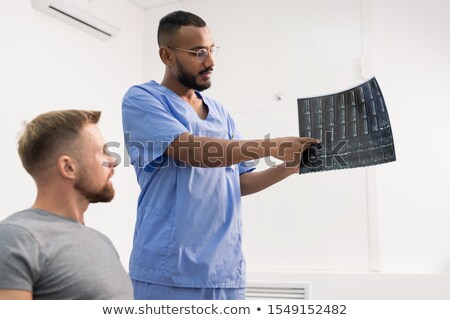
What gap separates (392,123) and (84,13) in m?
1.76

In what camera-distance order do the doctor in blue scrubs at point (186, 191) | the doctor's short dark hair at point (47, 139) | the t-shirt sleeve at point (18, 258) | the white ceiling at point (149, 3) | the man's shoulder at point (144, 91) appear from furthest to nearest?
1. the white ceiling at point (149, 3)
2. the man's shoulder at point (144, 91)
3. the doctor in blue scrubs at point (186, 191)
4. the doctor's short dark hair at point (47, 139)
5. the t-shirt sleeve at point (18, 258)

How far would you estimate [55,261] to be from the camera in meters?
0.92

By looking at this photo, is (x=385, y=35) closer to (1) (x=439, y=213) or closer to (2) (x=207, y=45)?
(1) (x=439, y=213)

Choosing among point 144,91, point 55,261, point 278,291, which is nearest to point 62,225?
point 55,261

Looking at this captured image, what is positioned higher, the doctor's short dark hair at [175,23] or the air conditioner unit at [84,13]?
the air conditioner unit at [84,13]

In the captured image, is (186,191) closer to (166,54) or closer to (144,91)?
(144,91)

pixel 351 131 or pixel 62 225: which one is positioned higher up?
pixel 351 131

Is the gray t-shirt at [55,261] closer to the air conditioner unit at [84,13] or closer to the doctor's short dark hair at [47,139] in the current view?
the doctor's short dark hair at [47,139]

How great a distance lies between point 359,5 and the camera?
107 inches

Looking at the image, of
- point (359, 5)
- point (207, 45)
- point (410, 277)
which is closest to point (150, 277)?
point (207, 45)

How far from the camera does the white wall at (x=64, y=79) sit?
254cm

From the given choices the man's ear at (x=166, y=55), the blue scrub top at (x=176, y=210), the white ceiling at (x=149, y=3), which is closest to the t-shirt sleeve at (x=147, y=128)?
the blue scrub top at (x=176, y=210)

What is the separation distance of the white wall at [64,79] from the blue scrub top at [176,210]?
118 centimetres

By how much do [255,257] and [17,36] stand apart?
1.65m
